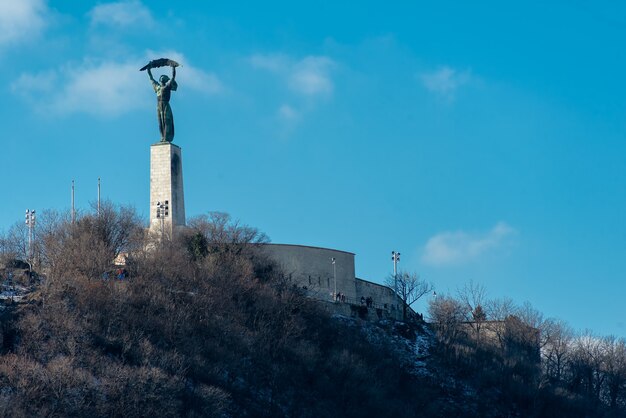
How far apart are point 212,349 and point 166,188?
33.3 ft

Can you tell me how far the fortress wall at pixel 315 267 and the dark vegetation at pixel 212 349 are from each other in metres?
1.72

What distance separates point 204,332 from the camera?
38062mm

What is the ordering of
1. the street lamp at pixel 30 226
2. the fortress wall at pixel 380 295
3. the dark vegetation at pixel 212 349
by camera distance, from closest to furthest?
the dark vegetation at pixel 212 349, the street lamp at pixel 30 226, the fortress wall at pixel 380 295

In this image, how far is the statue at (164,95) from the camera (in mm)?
46188

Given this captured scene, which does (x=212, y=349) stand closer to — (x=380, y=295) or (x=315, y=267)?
(x=315, y=267)

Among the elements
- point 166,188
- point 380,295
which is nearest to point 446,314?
point 380,295

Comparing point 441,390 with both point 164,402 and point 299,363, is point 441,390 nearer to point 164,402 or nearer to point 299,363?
point 299,363

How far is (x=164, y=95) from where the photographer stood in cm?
4666

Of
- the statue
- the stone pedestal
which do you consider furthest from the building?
the statue

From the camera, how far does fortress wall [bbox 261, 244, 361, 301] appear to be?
46.2 m

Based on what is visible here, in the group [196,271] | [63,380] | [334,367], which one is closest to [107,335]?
[63,380]

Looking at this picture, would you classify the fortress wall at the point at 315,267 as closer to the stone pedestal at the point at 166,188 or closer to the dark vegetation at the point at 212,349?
the dark vegetation at the point at 212,349

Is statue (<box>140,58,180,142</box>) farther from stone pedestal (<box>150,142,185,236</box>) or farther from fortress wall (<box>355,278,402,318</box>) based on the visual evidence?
fortress wall (<box>355,278,402,318</box>)

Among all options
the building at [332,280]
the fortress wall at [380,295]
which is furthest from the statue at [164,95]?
the fortress wall at [380,295]
